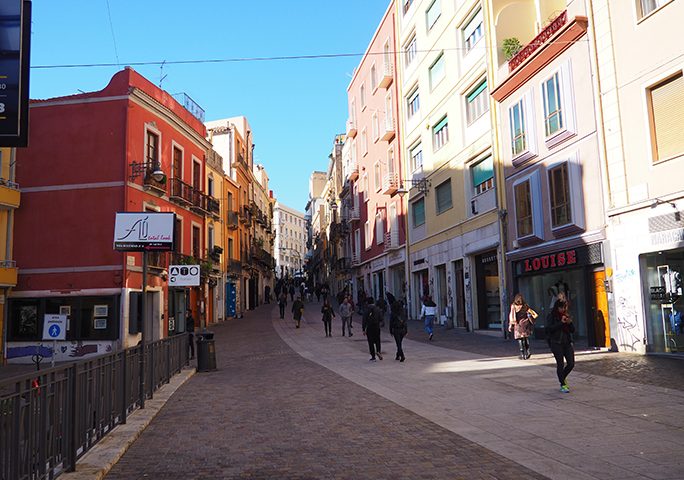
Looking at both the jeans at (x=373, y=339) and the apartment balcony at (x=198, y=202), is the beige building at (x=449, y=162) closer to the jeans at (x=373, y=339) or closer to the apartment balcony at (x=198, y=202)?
the jeans at (x=373, y=339)

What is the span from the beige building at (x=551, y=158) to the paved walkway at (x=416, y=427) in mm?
4460

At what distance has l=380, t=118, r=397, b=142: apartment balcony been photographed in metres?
34.5

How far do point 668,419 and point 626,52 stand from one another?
10399mm

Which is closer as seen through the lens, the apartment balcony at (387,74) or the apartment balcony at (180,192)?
the apartment balcony at (180,192)

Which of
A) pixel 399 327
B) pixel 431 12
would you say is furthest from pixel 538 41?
pixel 431 12

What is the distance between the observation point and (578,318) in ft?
58.4

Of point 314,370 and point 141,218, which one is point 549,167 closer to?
point 314,370

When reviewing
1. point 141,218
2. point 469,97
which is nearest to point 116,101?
point 469,97

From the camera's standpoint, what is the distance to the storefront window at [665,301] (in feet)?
44.6

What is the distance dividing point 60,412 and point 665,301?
13047 millimetres

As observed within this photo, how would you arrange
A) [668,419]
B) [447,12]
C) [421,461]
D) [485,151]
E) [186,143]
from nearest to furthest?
[421,461], [668,419], [485,151], [447,12], [186,143]

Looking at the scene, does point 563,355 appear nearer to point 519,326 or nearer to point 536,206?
point 519,326

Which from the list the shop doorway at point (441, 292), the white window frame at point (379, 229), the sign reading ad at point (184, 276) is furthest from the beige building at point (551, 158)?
the white window frame at point (379, 229)

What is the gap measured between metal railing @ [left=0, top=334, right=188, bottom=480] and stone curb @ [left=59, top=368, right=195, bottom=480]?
0.08 meters
